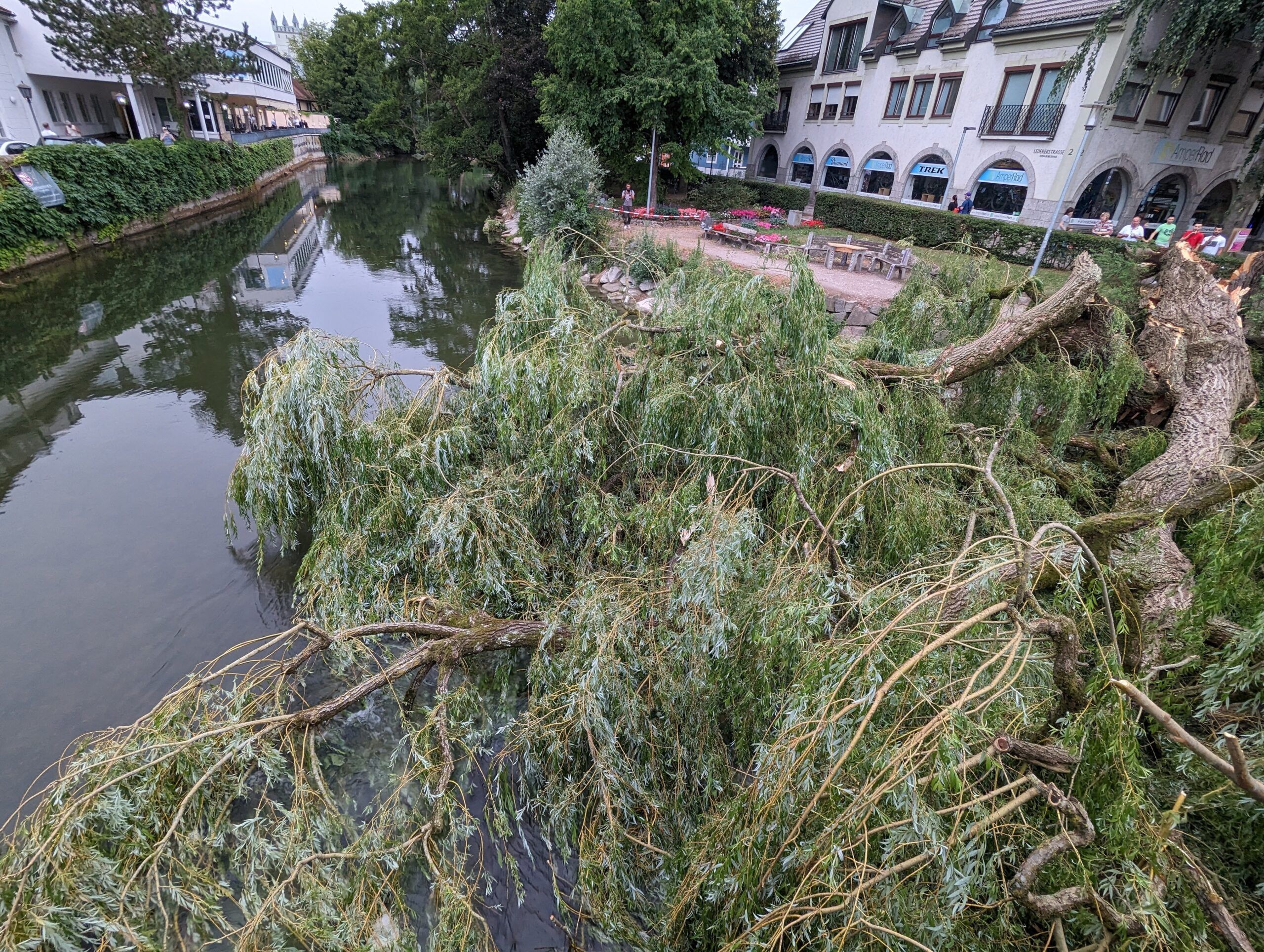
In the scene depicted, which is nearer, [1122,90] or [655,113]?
[1122,90]

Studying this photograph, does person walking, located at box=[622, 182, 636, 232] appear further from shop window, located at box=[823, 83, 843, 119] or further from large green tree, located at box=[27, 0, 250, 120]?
large green tree, located at box=[27, 0, 250, 120]

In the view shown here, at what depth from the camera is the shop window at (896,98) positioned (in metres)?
22.7

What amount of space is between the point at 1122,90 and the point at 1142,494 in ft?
53.5

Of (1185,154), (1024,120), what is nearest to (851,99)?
(1024,120)

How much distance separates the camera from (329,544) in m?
5.41

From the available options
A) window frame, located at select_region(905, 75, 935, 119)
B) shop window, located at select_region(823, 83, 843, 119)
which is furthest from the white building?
window frame, located at select_region(905, 75, 935, 119)

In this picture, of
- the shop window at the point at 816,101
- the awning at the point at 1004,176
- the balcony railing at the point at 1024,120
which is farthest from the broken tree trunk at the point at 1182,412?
the shop window at the point at 816,101

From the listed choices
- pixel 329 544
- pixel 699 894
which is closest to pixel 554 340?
pixel 329 544

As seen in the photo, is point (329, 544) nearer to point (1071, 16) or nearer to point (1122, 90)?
point (1122, 90)

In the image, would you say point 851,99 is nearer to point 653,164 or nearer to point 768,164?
point 768,164

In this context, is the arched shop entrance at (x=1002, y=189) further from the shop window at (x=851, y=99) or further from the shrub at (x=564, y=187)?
the shrub at (x=564, y=187)

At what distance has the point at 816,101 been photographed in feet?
89.2

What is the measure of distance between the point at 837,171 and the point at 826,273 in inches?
522

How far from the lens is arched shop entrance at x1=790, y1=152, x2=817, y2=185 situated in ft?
91.5
